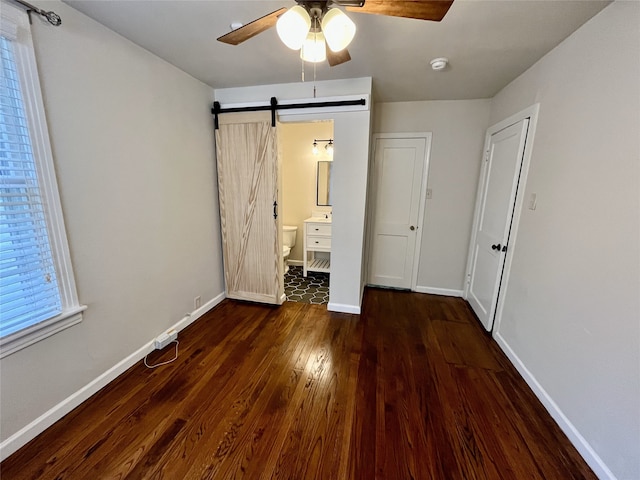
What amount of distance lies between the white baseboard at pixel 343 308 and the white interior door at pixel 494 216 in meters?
1.28

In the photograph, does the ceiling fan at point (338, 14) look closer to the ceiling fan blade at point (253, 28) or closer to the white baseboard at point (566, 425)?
the ceiling fan blade at point (253, 28)

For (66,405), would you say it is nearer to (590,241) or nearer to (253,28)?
(253,28)

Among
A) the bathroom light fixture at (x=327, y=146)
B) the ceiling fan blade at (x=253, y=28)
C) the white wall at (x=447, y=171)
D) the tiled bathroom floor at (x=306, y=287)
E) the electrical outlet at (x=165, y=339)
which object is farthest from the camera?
the bathroom light fixture at (x=327, y=146)

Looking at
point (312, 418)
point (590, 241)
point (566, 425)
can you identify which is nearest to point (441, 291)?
point (566, 425)

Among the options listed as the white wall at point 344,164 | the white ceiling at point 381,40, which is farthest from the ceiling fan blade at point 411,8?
the white wall at point 344,164

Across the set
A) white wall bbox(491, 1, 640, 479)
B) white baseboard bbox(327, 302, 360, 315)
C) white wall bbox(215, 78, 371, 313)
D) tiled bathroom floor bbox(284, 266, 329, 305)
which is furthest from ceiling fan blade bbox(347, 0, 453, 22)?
tiled bathroom floor bbox(284, 266, 329, 305)

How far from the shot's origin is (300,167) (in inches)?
165

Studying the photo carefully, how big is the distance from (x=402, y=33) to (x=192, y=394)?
2.78 metres

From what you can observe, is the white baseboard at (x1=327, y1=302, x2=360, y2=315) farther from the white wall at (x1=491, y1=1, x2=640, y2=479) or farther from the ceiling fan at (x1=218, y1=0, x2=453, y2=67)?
the ceiling fan at (x1=218, y1=0, x2=453, y2=67)

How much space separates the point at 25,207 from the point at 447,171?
3648mm

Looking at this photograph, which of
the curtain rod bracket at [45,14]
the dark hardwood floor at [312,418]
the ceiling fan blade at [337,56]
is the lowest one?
the dark hardwood floor at [312,418]

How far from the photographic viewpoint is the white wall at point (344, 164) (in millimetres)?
2430

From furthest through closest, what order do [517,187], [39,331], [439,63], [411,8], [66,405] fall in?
[517,187]
[439,63]
[66,405]
[39,331]
[411,8]

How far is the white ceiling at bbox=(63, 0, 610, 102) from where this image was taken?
1.45m
